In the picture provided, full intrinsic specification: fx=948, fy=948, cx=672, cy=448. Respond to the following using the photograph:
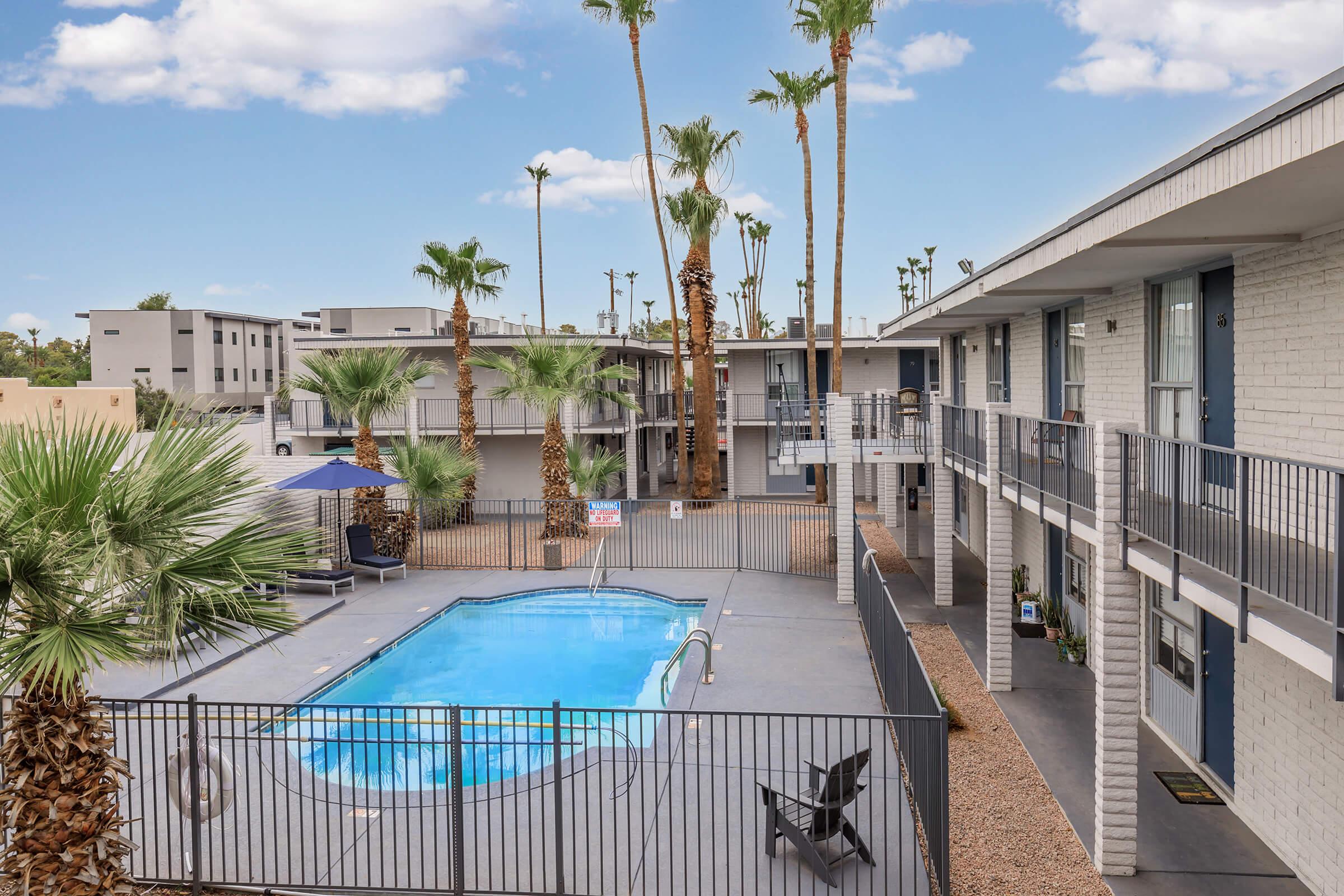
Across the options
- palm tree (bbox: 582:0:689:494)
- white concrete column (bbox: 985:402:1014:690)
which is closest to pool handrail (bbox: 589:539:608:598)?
white concrete column (bbox: 985:402:1014:690)

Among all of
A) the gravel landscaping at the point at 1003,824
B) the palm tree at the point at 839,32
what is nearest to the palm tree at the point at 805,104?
the palm tree at the point at 839,32

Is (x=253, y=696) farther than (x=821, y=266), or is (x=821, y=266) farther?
(x=821, y=266)

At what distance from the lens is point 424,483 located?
23.9 metres

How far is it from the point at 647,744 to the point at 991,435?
6.13 m

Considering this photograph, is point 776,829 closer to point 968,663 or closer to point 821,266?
point 968,663

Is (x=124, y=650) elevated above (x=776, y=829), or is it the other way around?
(x=124, y=650)

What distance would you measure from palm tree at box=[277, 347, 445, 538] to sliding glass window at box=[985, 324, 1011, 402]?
12.6 metres

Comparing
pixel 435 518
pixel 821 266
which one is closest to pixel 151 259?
pixel 821 266

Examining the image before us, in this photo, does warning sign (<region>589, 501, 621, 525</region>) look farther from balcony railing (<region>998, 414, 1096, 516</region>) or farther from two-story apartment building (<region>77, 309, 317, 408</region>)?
two-story apartment building (<region>77, 309, 317, 408</region>)

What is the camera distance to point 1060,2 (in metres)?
48.6

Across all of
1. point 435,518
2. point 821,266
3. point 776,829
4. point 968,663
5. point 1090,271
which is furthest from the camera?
point 821,266

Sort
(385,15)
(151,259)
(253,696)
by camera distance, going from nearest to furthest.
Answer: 1. (253,696)
2. (385,15)
3. (151,259)

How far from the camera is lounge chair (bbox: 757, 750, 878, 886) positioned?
23.5 ft

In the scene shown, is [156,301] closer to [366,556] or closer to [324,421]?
[324,421]
